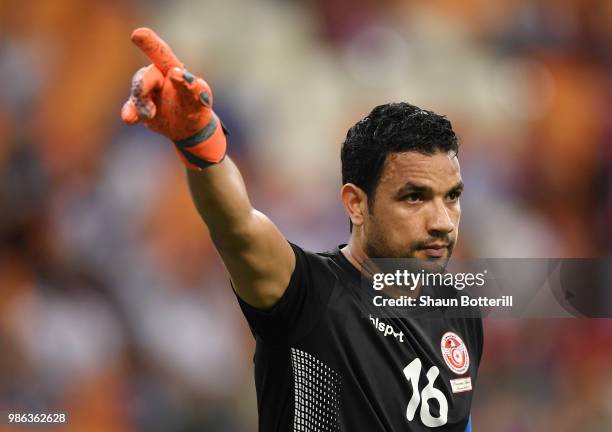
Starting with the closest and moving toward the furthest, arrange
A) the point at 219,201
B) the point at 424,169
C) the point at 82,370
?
1. the point at 219,201
2. the point at 424,169
3. the point at 82,370

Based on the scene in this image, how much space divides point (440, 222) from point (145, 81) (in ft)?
3.37

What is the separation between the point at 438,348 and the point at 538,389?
2.41 meters

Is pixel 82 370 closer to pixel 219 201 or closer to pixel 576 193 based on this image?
pixel 219 201

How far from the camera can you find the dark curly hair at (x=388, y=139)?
2406 mm

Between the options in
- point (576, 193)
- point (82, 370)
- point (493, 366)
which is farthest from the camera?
point (576, 193)

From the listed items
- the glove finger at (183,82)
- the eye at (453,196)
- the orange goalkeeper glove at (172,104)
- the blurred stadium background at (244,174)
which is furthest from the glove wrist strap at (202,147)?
the blurred stadium background at (244,174)

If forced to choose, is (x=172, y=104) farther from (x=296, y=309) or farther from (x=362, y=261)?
(x=362, y=261)

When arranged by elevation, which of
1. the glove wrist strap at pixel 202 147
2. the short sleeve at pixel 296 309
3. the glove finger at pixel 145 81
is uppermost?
the glove finger at pixel 145 81

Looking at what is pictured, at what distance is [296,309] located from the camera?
2109 mm

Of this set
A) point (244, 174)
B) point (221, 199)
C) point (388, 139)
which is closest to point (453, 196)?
point (388, 139)

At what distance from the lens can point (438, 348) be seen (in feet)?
8.02

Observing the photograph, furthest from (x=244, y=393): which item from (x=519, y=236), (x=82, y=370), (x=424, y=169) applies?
(x=424, y=169)

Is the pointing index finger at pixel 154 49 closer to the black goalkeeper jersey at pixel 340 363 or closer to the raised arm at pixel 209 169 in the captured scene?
the raised arm at pixel 209 169

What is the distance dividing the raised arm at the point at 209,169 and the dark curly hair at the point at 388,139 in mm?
453
